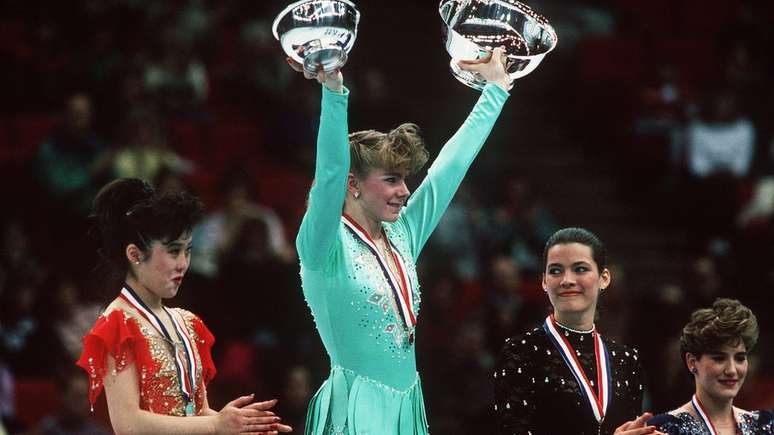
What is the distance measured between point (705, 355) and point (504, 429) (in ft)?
2.52

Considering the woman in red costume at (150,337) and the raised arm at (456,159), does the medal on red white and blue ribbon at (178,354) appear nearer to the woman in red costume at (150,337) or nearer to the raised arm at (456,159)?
the woman in red costume at (150,337)

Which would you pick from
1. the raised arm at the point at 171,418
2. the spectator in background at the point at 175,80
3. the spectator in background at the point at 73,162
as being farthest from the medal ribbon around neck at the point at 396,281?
the spectator in background at the point at 175,80

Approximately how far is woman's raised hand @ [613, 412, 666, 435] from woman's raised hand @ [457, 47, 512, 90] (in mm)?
1271

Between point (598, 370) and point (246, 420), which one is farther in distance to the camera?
point (598, 370)

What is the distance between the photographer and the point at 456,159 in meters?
4.38

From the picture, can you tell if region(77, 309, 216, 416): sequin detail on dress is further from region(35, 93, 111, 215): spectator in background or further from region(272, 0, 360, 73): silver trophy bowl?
region(35, 93, 111, 215): spectator in background

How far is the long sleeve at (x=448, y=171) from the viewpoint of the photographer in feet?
14.3

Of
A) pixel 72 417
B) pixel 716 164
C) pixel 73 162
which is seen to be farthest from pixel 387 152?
pixel 716 164

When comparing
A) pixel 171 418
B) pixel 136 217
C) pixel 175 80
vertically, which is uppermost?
pixel 175 80

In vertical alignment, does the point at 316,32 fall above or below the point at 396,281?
above

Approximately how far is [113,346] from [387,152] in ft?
3.37

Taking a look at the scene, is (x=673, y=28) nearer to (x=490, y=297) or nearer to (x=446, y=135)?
(x=446, y=135)

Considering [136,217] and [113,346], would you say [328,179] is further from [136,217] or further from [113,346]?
[113,346]

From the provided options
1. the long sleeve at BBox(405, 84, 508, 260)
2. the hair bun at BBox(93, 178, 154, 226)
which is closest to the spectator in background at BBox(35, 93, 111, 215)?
the long sleeve at BBox(405, 84, 508, 260)
